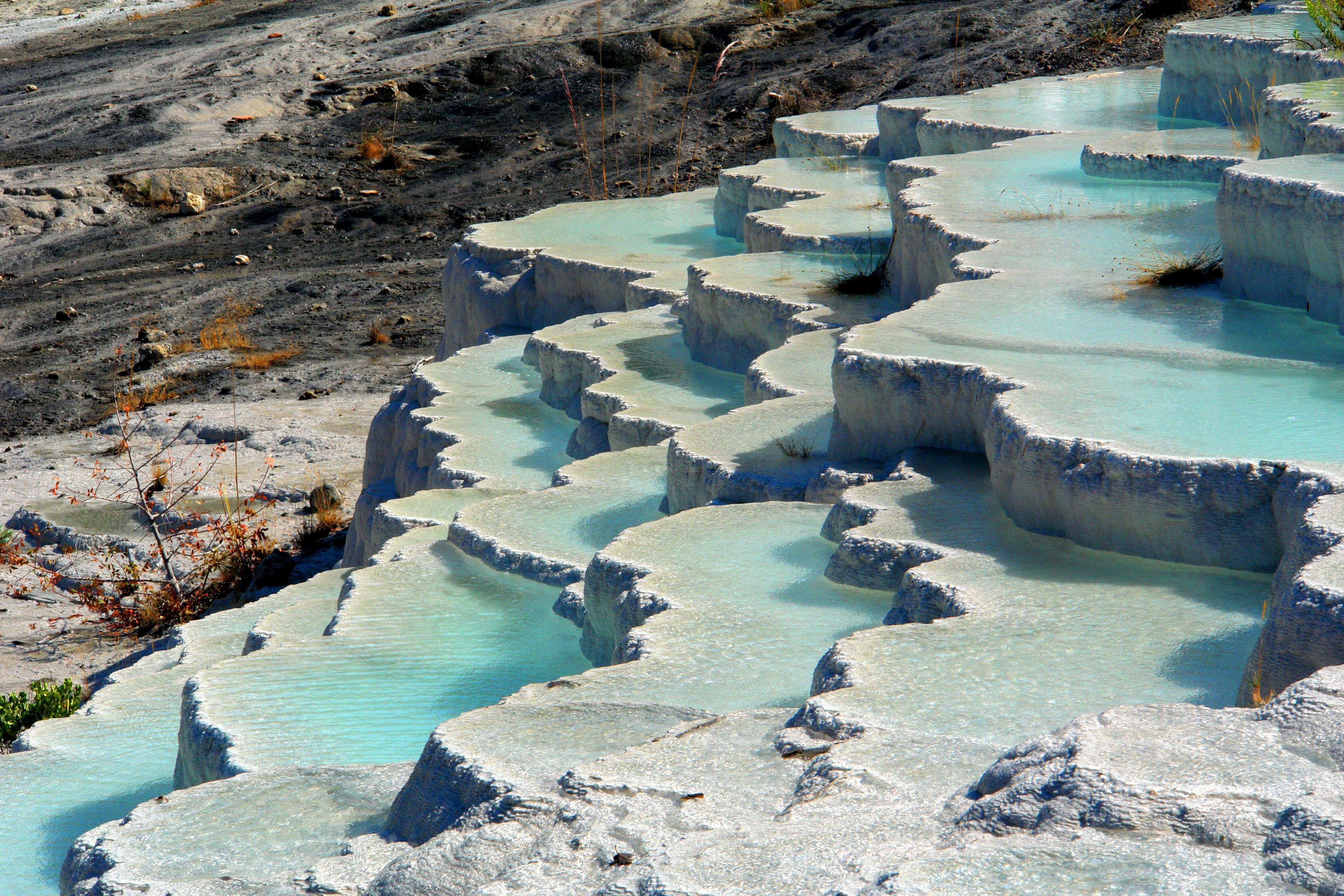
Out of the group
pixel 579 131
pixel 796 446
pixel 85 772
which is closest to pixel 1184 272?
pixel 796 446

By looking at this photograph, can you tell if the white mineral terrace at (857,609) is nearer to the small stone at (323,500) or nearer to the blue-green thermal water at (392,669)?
the blue-green thermal water at (392,669)

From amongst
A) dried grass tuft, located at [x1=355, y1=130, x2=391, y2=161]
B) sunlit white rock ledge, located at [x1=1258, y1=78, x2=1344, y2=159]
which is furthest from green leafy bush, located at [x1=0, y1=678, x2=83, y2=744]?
dried grass tuft, located at [x1=355, y1=130, x2=391, y2=161]

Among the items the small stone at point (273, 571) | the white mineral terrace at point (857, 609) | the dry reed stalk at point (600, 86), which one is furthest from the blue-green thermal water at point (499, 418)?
the dry reed stalk at point (600, 86)

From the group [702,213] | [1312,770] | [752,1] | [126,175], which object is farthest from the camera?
[752,1]

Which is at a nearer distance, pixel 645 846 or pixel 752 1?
pixel 645 846

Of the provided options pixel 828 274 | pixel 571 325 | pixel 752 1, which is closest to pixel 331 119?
pixel 752 1

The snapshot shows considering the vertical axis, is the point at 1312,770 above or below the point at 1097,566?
above

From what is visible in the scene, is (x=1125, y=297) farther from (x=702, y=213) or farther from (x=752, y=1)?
(x=752, y=1)

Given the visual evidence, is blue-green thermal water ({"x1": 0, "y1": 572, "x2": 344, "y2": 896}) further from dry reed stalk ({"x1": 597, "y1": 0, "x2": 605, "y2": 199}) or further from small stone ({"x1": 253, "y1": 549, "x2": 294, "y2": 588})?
dry reed stalk ({"x1": 597, "y1": 0, "x2": 605, "y2": 199})
